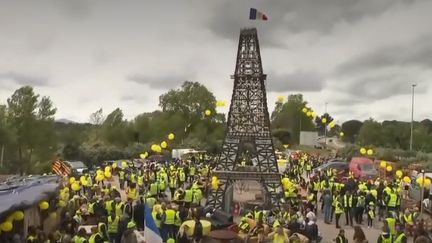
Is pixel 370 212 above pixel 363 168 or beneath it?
beneath

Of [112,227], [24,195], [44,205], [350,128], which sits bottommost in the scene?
[112,227]

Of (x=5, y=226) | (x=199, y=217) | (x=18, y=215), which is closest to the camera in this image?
(x=5, y=226)

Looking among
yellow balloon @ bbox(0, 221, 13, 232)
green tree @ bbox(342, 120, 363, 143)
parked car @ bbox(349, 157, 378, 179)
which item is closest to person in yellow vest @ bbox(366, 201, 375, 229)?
yellow balloon @ bbox(0, 221, 13, 232)

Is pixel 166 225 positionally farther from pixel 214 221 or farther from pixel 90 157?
pixel 90 157

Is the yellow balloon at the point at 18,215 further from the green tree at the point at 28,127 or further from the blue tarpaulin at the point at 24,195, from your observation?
the green tree at the point at 28,127

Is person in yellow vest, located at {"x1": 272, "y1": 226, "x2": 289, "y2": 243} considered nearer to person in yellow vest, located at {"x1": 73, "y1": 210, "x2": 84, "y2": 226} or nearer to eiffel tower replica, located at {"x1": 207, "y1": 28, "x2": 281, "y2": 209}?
person in yellow vest, located at {"x1": 73, "y1": 210, "x2": 84, "y2": 226}

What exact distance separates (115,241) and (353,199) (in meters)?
12.8

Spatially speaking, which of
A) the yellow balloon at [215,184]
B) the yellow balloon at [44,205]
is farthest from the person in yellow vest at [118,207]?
the yellow balloon at [215,184]

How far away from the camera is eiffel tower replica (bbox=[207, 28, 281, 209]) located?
1329 inches

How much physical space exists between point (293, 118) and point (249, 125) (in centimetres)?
8535

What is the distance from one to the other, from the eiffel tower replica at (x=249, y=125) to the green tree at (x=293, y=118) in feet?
250

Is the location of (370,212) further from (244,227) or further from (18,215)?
(18,215)

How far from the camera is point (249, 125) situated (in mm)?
36688

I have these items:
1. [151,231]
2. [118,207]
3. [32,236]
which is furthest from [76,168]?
[32,236]
